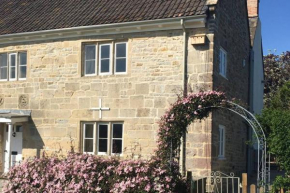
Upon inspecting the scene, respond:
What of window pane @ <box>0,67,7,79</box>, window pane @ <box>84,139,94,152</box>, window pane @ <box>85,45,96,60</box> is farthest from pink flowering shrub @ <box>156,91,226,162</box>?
window pane @ <box>0,67,7,79</box>

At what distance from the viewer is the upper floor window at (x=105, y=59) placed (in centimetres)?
1505

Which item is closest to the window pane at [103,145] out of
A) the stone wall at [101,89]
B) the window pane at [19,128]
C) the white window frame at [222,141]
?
the stone wall at [101,89]

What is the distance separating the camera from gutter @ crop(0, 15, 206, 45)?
45.0 feet

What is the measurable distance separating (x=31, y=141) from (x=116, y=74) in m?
4.37

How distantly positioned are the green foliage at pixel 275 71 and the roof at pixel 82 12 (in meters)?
22.1

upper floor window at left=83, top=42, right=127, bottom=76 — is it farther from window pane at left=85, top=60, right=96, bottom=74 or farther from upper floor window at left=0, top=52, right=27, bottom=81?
upper floor window at left=0, top=52, right=27, bottom=81

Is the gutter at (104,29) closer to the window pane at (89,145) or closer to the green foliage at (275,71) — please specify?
the window pane at (89,145)

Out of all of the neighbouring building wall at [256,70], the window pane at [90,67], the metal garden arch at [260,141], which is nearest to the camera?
the metal garden arch at [260,141]

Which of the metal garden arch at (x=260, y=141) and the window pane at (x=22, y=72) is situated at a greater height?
the window pane at (x=22, y=72)

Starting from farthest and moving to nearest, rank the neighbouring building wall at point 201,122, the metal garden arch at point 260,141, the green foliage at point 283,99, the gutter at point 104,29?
the green foliage at point 283,99, the gutter at point 104,29, the neighbouring building wall at point 201,122, the metal garden arch at point 260,141

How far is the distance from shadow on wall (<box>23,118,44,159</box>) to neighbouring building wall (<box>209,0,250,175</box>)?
6.68 m

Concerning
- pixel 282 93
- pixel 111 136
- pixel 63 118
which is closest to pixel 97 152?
pixel 111 136

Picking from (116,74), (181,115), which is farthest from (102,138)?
(181,115)

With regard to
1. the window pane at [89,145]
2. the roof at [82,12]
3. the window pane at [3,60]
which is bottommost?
the window pane at [89,145]
